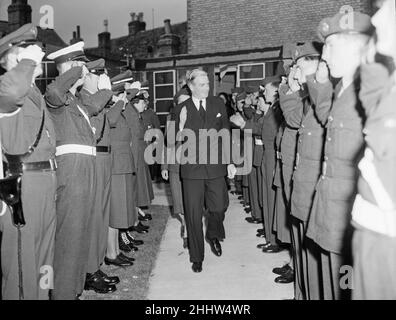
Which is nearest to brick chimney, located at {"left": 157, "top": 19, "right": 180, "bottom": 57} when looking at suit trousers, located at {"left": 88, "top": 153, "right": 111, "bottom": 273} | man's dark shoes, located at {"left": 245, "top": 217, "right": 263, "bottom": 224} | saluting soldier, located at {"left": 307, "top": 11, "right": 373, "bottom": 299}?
man's dark shoes, located at {"left": 245, "top": 217, "right": 263, "bottom": 224}

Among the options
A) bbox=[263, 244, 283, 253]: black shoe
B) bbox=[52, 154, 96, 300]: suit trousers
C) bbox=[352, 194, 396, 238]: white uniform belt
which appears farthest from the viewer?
bbox=[263, 244, 283, 253]: black shoe

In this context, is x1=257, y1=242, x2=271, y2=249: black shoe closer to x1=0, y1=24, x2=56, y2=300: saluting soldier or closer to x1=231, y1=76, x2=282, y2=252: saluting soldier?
x1=231, y1=76, x2=282, y2=252: saluting soldier

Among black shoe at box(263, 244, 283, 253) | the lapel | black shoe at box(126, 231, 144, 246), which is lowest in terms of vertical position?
black shoe at box(126, 231, 144, 246)

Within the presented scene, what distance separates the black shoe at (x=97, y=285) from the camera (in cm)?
384

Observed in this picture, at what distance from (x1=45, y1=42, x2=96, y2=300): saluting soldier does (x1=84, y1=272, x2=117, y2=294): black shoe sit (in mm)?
519

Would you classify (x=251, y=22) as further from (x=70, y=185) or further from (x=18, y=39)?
Answer: (x=18, y=39)

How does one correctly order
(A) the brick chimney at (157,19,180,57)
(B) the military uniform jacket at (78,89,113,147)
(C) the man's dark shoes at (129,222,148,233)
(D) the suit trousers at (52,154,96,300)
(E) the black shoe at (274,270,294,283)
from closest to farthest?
1. (D) the suit trousers at (52,154,96,300)
2. (B) the military uniform jacket at (78,89,113,147)
3. (E) the black shoe at (274,270,294,283)
4. (C) the man's dark shoes at (129,222,148,233)
5. (A) the brick chimney at (157,19,180,57)

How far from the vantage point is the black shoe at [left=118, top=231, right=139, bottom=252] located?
5206 millimetres

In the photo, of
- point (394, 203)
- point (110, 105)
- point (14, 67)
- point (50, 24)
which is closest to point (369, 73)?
point (394, 203)

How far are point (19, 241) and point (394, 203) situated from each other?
7.54ft

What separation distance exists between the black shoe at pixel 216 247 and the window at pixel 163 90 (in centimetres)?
1034

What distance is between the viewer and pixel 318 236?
241 centimetres

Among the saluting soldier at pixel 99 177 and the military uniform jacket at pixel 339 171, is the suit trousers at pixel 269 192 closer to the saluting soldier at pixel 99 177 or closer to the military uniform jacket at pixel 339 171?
the saluting soldier at pixel 99 177

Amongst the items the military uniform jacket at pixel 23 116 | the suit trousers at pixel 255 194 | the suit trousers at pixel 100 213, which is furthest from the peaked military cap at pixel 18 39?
the suit trousers at pixel 255 194
